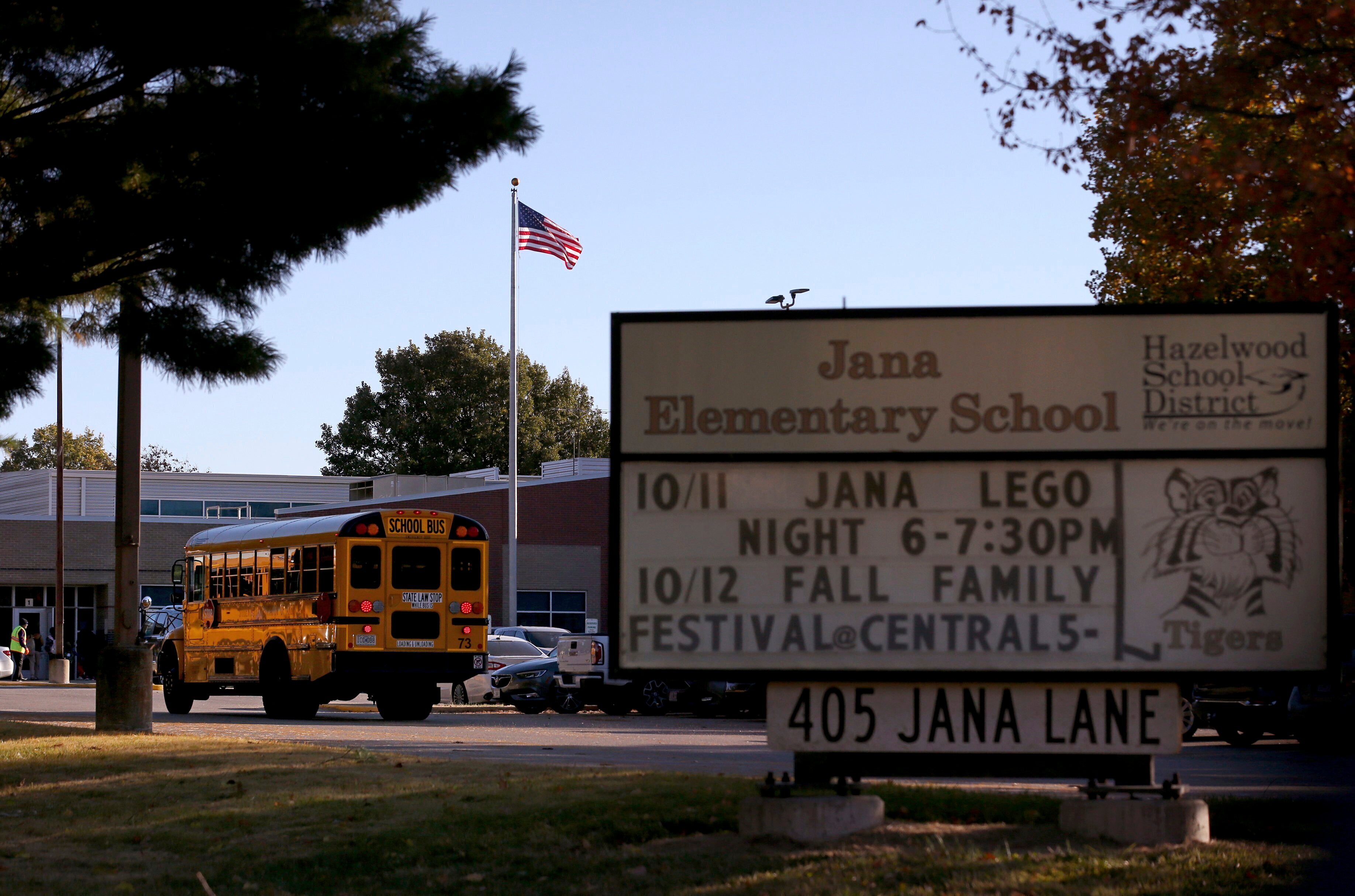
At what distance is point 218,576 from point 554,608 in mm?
29500

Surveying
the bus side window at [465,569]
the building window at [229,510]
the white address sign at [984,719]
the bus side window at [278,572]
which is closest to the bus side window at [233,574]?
the bus side window at [278,572]

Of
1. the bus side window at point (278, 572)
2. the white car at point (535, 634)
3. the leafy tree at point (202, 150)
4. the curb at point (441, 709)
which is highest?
the leafy tree at point (202, 150)

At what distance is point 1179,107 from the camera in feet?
44.4

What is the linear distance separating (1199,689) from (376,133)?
44.8 ft

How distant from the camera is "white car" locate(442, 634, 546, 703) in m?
31.6

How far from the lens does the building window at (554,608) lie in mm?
55438

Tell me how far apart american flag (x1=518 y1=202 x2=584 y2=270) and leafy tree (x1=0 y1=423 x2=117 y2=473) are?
7415 cm

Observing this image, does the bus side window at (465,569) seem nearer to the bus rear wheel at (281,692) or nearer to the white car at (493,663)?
the bus rear wheel at (281,692)

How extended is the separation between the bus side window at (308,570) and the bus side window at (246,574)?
170cm

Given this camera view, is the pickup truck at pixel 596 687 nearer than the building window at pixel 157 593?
Yes

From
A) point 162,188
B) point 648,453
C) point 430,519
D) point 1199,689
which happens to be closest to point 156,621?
point 430,519

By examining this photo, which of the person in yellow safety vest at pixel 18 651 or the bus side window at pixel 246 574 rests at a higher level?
the bus side window at pixel 246 574

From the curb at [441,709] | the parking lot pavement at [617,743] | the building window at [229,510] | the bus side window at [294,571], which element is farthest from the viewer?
the building window at [229,510]

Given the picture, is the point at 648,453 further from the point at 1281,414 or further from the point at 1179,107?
the point at 1179,107
